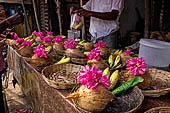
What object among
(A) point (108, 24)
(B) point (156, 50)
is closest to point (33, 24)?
(A) point (108, 24)

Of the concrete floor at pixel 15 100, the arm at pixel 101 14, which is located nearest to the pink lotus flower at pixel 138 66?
the arm at pixel 101 14

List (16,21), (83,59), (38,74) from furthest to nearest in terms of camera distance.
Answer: (16,21)
(83,59)
(38,74)

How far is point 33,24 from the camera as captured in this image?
8930 mm

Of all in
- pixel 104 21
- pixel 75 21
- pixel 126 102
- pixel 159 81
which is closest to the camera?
pixel 126 102

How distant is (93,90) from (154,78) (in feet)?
3.07

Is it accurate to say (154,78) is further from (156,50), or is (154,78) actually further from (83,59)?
(83,59)

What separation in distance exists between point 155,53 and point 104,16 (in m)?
2.01

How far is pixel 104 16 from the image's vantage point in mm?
3408

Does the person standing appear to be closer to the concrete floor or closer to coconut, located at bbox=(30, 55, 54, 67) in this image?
coconut, located at bbox=(30, 55, 54, 67)

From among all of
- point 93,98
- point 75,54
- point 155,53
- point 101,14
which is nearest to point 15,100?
point 75,54

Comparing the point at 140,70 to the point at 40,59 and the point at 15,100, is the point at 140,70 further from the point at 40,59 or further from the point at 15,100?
the point at 15,100

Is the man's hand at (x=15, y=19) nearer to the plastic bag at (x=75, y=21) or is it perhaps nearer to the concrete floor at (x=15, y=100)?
the plastic bag at (x=75, y=21)

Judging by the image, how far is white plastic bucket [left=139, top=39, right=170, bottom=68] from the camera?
1.60 metres

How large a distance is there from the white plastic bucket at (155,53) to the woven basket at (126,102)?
2.04ft
